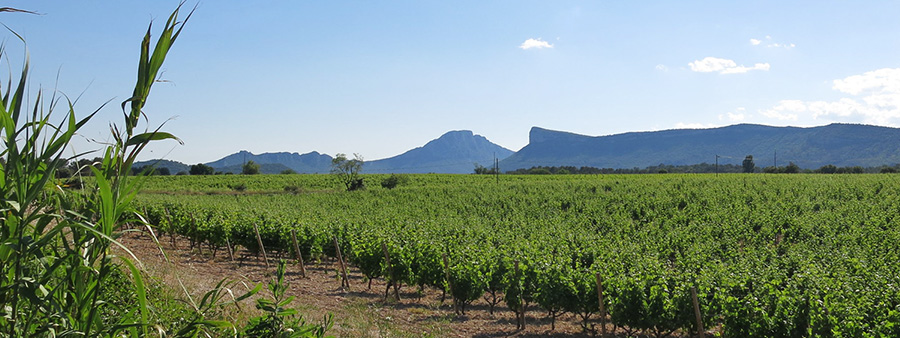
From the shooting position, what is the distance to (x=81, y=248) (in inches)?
63.5

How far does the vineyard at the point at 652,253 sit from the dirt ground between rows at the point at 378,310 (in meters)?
0.36

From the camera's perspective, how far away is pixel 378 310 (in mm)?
10641

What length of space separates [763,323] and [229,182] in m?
61.3

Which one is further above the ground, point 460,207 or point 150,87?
point 150,87

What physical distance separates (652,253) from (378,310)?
6.75 meters

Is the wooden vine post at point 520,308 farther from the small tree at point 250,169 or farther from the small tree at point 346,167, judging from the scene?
the small tree at point 250,169

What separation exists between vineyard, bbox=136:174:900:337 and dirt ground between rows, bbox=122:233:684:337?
1.19ft

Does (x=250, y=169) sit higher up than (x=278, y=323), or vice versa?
(x=250, y=169)

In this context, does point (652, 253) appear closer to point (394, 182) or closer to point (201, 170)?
point (394, 182)

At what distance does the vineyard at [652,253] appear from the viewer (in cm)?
761

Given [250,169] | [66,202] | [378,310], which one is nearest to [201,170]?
[250,169]

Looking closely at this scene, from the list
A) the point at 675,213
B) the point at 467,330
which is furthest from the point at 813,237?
the point at 467,330

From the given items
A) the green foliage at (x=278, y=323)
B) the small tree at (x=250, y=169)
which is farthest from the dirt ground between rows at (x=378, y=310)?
the small tree at (x=250, y=169)

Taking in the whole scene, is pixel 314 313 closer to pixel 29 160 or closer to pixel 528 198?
pixel 29 160
